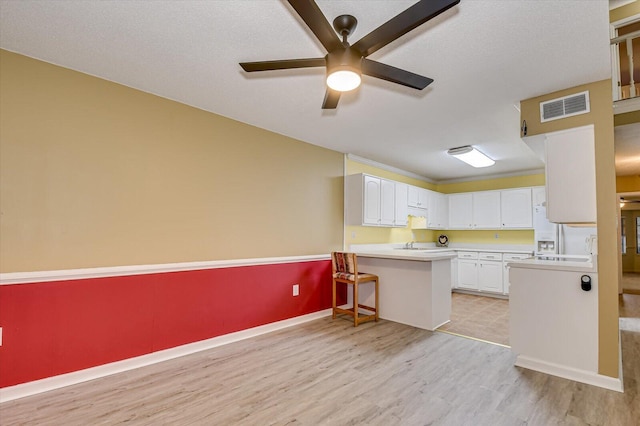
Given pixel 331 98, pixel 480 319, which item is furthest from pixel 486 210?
pixel 331 98

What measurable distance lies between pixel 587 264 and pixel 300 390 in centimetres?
257

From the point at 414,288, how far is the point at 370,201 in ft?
4.98

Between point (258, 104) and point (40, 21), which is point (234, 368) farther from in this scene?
point (40, 21)

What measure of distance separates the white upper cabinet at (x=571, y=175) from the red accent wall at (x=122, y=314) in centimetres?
296

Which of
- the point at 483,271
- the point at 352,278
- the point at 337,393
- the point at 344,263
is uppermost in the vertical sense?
the point at 344,263

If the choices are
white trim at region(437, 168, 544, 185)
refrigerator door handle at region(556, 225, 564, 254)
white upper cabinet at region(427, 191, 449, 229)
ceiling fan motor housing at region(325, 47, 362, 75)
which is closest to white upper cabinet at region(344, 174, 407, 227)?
white upper cabinet at region(427, 191, 449, 229)

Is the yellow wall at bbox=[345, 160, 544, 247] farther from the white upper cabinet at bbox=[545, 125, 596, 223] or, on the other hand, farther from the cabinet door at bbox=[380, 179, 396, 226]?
the white upper cabinet at bbox=[545, 125, 596, 223]

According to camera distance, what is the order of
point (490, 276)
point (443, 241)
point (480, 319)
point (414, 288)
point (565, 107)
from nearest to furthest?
point (565, 107), point (414, 288), point (480, 319), point (490, 276), point (443, 241)

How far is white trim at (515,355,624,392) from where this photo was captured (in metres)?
2.39

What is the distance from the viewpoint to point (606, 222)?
248cm

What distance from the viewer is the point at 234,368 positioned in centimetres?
274

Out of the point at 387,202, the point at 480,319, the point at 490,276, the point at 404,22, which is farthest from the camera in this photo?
the point at 490,276

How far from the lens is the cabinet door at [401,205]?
546 cm

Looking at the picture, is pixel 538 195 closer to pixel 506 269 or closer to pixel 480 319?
pixel 506 269
